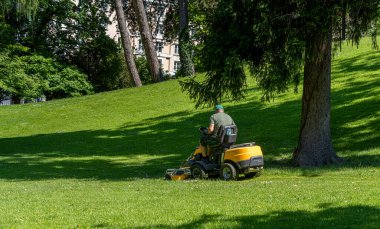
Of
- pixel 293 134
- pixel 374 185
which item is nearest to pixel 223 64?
pixel 374 185

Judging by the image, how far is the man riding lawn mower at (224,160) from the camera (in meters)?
13.3

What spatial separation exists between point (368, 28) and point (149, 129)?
15192mm

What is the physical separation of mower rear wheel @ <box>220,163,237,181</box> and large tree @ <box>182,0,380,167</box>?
2.73 metres

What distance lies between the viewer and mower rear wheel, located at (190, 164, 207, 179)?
13.9 metres

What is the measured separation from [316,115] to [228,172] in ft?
11.3

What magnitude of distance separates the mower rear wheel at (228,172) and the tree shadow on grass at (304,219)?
17.5 feet

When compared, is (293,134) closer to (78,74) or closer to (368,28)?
(368,28)

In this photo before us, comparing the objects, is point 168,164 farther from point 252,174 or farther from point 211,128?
point 211,128

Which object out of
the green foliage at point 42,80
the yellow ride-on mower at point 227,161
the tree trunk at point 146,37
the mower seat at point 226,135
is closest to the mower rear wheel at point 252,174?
the yellow ride-on mower at point 227,161

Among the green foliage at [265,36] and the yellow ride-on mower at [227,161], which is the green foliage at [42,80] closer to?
the green foliage at [265,36]

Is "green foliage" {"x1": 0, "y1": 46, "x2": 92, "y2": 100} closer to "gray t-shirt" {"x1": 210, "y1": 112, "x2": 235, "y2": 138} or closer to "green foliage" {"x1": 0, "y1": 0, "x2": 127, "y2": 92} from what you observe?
"green foliage" {"x1": 0, "y1": 0, "x2": 127, "y2": 92}

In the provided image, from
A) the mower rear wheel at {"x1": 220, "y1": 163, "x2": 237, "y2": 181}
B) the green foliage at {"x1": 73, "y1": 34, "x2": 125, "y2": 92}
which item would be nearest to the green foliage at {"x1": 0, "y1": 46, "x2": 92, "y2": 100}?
the green foliage at {"x1": 73, "y1": 34, "x2": 125, "y2": 92}

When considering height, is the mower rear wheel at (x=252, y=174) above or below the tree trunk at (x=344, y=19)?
below

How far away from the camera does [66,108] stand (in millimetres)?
36406
